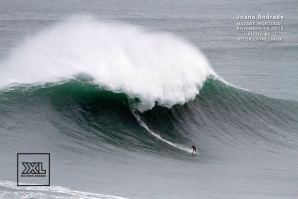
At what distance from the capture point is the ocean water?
1188 cm

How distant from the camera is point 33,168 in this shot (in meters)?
11.7

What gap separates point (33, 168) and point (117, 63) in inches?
286

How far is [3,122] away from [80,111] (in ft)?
8.24

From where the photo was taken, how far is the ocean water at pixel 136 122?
39.0 feet

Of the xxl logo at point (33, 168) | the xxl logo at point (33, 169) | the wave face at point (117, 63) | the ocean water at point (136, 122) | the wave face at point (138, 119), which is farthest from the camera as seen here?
the wave face at point (117, 63)

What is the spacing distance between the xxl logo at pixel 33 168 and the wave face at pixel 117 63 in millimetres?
5512

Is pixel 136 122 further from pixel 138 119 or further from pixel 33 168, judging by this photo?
pixel 33 168

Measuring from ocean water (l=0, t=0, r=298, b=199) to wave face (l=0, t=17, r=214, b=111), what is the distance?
46 millimetres

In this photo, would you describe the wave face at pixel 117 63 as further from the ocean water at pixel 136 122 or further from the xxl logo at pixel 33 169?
the xxl logo at pixel 33 169

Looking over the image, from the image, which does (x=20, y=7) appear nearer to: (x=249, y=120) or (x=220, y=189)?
(x=249, y=120)

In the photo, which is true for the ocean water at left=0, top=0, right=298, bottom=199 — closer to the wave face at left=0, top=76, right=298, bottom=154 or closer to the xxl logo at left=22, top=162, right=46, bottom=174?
the wave face at left=0, top=76, right=298, bottom=154

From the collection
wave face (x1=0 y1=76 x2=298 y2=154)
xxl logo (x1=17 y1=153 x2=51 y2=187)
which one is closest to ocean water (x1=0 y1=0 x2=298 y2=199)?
wave face (x1=0 y1=76 x2=298 y2=154)

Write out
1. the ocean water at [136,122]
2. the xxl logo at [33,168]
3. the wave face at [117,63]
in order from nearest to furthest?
1. the xxl logo at [33,168]
2. the ocean water at [136,122]
3. the wave face at [117,63]

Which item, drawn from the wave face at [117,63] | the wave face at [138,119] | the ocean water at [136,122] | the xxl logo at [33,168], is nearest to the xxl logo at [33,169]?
the xxl logo at [33,168]
